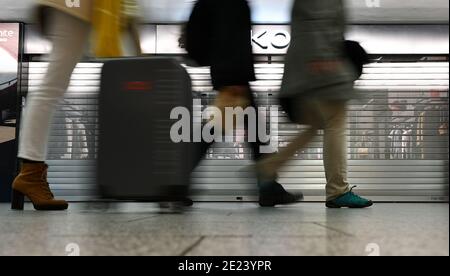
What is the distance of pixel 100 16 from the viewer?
82.4 inches

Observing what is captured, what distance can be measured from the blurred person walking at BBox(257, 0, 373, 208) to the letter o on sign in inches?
115

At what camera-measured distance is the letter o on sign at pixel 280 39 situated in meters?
5.26

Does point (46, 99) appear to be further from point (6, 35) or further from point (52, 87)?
point (6, 35)

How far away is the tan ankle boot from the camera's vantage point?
2.21 meters

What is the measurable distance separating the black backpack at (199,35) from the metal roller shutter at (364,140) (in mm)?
2819

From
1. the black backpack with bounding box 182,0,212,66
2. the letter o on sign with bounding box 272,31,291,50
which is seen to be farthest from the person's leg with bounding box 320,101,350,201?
the letter o on sign with bounding box 272,31,291,50

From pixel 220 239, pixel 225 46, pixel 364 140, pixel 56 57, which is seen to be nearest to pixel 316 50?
pixel 225 46

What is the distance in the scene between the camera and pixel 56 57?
2.19m

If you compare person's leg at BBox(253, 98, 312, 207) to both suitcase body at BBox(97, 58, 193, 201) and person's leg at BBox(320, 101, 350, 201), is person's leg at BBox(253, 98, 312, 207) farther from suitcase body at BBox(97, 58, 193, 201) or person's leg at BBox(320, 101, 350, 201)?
suitcase body at BBox(97, 58, 193, 201)

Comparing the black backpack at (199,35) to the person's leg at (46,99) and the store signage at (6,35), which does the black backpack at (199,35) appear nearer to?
the person's leg at (46,99)

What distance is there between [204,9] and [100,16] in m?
0.51
